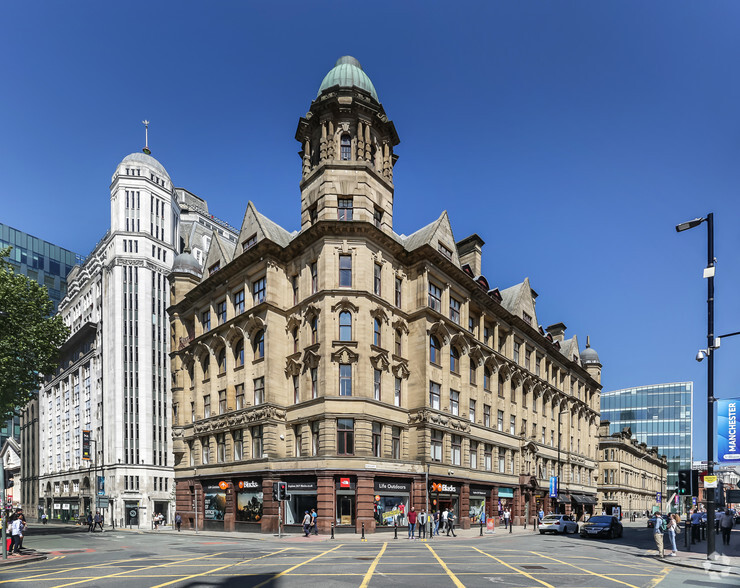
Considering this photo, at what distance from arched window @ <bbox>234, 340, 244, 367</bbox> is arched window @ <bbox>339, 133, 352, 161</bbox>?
53.9 ft

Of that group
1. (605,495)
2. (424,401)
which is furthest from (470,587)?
(605,495)

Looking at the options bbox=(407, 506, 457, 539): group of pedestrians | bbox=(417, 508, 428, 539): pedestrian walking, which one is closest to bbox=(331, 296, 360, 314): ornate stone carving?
bbox=(407, 506, 457, 539): group of pedestrians

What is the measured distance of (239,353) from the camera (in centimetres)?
4641

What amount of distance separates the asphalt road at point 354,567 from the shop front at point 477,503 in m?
19.3

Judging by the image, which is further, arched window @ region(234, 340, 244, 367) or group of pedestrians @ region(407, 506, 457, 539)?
arched window @ region(234, 340, 244, 367)

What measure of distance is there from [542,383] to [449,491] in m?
24.1

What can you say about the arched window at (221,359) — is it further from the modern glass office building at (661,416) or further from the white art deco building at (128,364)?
the modern glass office building at (661,416)

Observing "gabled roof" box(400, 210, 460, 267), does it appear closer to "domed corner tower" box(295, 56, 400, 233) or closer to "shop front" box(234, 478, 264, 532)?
"domed corner tower" box(295, 56, 400, 233)

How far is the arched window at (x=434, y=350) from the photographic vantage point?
43594 millimetres

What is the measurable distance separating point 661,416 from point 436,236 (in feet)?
404

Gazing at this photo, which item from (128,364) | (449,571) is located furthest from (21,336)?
(449,571)

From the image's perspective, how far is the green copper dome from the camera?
149 feet

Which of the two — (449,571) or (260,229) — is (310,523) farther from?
(260,229)

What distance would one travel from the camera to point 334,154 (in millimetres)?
43219
